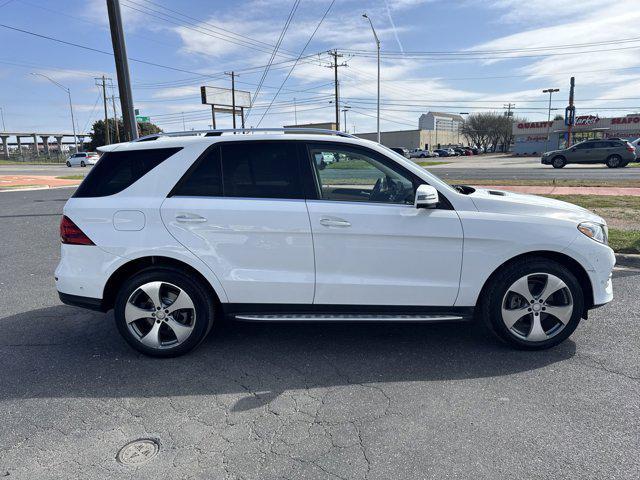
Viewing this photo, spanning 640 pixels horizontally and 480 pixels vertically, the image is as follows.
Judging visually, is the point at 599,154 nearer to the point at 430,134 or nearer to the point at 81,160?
the point at 81,160

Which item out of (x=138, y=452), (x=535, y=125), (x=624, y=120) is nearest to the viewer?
(x=138, y=452)

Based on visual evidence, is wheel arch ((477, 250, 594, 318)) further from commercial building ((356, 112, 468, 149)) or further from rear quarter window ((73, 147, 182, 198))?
commercial building ((356, 112, 468, 149))

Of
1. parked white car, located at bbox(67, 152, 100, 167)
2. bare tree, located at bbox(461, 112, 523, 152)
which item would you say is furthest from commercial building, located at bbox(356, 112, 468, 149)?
parked white car, located at bbox(67, 152, 100, 167)

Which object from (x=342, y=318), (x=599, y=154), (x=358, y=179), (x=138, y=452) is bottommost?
(x=138, y=452)

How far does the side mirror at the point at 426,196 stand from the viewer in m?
3.48

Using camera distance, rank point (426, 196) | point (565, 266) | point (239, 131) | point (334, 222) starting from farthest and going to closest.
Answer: point (239, 131) → point (565, 266) → point (334, 222) → point (426, 196)

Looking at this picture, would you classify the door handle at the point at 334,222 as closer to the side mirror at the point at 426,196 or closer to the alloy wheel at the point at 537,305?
the side mirror at the point at 426,196

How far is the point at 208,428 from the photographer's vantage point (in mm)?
2912

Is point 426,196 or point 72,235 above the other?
point 426,196

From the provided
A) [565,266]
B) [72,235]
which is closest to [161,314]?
[72,235]

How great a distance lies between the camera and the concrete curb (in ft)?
20.6

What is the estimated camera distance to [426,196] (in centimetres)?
348

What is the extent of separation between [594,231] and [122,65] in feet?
32.5

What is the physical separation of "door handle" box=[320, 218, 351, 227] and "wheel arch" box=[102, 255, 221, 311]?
1.05 metres
